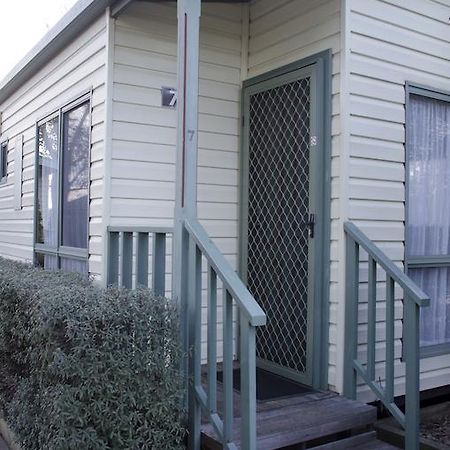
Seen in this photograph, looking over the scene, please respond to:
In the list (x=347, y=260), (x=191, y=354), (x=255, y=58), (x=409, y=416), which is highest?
(x=255, y=58)

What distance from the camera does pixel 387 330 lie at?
3416 millimetres

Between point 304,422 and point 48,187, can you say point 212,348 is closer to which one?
point 304,422

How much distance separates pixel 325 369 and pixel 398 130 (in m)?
1.71

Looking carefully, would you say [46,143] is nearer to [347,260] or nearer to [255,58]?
[255,58]

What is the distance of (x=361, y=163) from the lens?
377 centimetres

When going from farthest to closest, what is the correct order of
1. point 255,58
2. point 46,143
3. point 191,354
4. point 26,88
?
point 26,88 → point 46,143 → point 255,58 → point 191,354

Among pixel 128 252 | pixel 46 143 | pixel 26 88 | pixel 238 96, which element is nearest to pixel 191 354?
pixel 128 252

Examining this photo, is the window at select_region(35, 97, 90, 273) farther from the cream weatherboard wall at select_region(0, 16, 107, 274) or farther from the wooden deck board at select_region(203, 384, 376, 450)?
the wooden deck board at select_region(203, 384, 376, 450)

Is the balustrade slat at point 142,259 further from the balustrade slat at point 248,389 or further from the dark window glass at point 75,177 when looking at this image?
the dark window glass at point 75,177

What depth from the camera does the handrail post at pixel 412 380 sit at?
3.16 m

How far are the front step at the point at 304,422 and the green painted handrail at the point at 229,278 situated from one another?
73cm

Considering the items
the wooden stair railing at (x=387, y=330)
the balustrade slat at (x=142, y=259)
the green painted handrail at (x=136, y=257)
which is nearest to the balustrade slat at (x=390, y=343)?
the wooden stair railing at (x=387, y=330)

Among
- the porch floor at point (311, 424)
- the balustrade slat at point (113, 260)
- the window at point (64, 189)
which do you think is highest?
the window at point (64, 189)

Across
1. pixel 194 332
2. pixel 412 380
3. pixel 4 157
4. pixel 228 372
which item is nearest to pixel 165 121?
pixel 194 332
